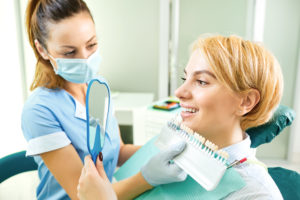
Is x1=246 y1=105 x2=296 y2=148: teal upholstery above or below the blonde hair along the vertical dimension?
below

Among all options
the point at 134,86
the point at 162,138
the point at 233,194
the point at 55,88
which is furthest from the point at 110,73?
the point at 233,194

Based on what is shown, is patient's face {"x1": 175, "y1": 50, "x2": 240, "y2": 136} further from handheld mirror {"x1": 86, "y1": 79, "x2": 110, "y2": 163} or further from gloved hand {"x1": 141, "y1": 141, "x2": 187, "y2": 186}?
handheld mirror {"x1": 86, "y1": 79, "x2": 110, "y2": 163}

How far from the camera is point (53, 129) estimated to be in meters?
0.91

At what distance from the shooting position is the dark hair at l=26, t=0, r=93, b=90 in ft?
3.06

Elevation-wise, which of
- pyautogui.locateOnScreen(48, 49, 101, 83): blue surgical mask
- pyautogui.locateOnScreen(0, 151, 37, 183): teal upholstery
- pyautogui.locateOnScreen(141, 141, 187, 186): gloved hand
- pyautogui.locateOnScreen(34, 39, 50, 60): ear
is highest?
pyautogui.locateOnScreen(34, 39, 50, 60): ear

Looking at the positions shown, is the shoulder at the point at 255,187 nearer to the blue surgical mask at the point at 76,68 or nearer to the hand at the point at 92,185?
the hand at the point at 92,185

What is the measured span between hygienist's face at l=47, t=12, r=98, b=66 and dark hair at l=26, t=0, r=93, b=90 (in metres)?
0.02

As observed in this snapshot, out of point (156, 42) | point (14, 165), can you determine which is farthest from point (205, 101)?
point (156, 42)

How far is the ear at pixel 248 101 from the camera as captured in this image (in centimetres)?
82

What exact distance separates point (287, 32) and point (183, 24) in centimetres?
105

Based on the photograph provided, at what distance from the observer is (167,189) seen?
0.91 metres

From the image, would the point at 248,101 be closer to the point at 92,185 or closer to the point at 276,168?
the point at 276,168

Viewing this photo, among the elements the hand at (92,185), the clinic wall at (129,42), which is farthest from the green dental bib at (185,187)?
the clinic wall at (129,42)

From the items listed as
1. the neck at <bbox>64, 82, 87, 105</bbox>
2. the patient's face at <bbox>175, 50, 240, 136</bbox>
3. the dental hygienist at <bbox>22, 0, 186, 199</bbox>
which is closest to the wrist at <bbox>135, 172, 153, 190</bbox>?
the dental hygienist at <bbox>22, 0, 186, 199</bbox>
